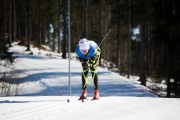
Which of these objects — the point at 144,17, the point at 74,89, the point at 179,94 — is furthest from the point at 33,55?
the point at 179,94

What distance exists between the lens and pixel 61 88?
21656 millimetres

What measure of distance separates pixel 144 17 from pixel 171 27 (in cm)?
846

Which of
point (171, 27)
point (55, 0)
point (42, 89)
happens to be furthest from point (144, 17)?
point (55, 0)

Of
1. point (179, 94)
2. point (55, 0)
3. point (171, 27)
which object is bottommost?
point (179, 94)

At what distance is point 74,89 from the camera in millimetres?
21125

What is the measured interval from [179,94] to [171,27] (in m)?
4.18

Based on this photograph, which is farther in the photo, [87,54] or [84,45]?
[87,54]

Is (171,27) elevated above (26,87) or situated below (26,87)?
above

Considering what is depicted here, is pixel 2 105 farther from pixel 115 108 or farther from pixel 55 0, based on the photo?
pixel 55 0

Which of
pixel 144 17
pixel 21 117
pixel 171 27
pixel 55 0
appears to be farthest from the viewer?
pixel 55 0

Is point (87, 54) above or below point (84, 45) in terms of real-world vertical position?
below

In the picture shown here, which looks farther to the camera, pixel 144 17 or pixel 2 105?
pixel 144 17

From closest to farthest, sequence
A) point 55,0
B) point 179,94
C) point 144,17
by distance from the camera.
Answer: point 179,94, point 144,17, point 55,0

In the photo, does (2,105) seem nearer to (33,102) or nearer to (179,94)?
(33,102)
